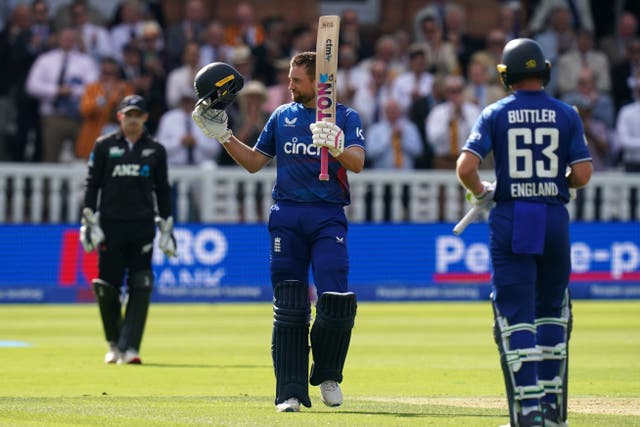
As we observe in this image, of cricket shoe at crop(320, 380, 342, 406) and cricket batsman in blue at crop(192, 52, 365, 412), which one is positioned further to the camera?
cricket shoe at crop(320, 380, 342, 406)

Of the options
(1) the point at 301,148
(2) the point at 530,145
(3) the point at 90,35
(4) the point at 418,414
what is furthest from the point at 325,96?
(3) the point at 90,35

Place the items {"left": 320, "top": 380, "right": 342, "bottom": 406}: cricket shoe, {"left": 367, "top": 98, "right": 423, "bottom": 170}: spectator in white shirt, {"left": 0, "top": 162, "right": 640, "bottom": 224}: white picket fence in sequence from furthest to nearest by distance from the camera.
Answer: {"left": 367, "top": 98, "right": 423, "bottom": 170}: spectator in white shirt
{"left": 0, "top": 162, "right": 640, "bottom": 224}: white picket fence
{"left": 320, "top": 380, "right": 342, "bottom": 406}: cricket shoe

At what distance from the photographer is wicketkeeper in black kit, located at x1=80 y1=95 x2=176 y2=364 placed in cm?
1395

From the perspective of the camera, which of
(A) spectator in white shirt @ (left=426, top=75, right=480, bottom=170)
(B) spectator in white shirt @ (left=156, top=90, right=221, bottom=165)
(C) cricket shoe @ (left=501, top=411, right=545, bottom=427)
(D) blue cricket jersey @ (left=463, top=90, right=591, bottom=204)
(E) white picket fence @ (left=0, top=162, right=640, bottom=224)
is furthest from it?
(A) spectator in white shirt @ (left=426, top=75, right=480, bottom=170)

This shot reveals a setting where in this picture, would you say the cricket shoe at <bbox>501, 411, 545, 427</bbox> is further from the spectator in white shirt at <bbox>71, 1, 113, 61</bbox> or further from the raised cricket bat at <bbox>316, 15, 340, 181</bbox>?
the spectator in white shirt at <bbox>71, 1, 113, 61</bbox>

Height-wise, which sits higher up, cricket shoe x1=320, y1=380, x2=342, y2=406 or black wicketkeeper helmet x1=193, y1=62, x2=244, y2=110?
black wicketkeeper helmet x1=193, y1=62, x2=244, y2=110

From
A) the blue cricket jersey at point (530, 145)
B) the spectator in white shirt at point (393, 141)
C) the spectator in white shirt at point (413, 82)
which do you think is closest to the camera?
the blue cricket jersey at point (530, 145)

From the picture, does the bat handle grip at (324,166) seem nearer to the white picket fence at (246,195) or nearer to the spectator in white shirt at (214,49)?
the white picket fence at (246,195)

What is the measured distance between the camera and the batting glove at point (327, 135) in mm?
9547

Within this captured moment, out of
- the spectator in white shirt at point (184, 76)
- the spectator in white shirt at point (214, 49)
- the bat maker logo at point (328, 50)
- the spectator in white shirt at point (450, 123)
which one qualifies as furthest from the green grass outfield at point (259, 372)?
the spectator in white shirt at point (214, 49)

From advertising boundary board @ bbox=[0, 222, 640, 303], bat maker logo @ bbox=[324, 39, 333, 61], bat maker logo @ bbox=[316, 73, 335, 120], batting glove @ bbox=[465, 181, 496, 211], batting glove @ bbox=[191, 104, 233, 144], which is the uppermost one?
bat maker logo @ bbox=[324, 39, 333, 61]

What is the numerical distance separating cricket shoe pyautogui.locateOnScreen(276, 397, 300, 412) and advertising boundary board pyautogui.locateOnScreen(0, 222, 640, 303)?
36.4 ft

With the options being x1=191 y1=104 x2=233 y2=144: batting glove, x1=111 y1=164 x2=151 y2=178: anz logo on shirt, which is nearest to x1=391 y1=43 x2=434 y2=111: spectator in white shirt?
x1=111 y1=164 x2=151 y2=178: anz logo on shirt

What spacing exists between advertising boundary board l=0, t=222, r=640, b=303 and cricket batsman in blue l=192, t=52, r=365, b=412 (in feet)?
35.2
